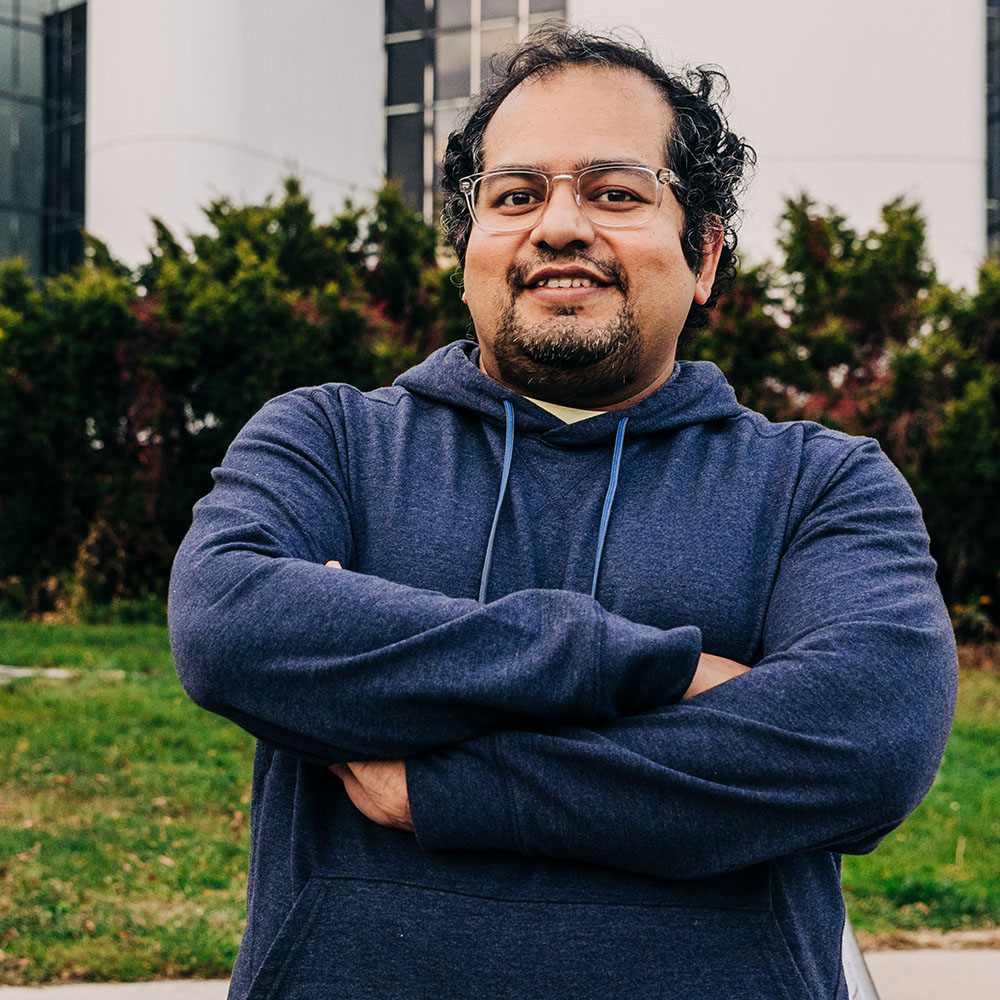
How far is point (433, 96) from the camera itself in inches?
651

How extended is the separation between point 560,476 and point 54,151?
2080cm

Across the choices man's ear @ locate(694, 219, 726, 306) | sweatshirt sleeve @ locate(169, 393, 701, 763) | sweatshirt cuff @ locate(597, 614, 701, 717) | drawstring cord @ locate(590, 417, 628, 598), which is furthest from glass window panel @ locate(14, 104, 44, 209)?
sweatshirt cuff @ locate(597, 614, 701, 717)

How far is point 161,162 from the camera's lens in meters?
14.7

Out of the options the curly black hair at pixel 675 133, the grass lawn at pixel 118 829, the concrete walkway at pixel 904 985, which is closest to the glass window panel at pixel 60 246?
the grass lawn at pixel 118 829

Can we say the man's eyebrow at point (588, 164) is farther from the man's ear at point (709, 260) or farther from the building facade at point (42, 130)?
the building facade at point (42, 130)

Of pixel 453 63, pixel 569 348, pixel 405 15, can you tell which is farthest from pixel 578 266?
pixel 405 15

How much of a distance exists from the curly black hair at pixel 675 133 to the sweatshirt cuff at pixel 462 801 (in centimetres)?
108

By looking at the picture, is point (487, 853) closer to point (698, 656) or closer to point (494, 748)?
point (494, 748)

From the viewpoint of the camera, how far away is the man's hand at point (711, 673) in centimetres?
175

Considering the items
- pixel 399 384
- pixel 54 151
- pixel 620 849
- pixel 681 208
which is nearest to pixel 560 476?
pixel 399 384

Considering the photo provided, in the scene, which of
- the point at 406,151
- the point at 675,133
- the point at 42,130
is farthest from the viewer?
the point at 42,130

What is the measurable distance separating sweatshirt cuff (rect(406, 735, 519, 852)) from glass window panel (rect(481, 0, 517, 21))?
15691 mm

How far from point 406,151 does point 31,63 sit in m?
7.78

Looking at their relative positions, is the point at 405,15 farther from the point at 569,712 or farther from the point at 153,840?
the point at 569,712
